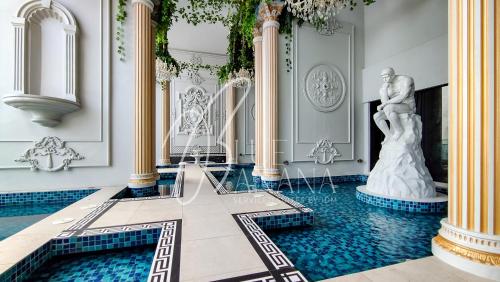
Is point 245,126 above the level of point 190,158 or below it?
above

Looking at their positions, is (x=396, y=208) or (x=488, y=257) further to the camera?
(x=396, y=208)

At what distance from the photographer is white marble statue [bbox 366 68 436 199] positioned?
128 inches

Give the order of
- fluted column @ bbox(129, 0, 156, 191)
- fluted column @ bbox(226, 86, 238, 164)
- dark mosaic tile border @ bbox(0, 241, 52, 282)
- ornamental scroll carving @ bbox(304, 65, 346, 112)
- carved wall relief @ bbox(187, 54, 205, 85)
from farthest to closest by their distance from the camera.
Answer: carved wall relief @ bbox(187, 54, 205, 85), fluted column @ bbox(226, 86, 238, 164), ornamental scroll carving @ bbox(304, 65, 346, 112), fluted column @ bbox(129, 0, 156, 191), dark mosaic tile border @ bbox(0, 241, 52, 282)

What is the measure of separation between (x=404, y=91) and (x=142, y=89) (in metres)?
4.26

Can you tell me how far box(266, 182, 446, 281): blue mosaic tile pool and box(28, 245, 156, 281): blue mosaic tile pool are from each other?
1237 mm

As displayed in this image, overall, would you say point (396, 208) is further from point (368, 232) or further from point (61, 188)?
point (61, 188)

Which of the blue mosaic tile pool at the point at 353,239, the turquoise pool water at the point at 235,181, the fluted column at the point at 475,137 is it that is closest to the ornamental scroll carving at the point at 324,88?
the turquoise pool water at the point at 235,181

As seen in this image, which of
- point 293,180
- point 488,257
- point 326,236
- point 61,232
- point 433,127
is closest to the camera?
point 488,257

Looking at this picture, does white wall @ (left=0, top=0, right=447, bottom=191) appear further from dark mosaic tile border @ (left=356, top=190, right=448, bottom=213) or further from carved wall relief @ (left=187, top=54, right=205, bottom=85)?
carved wall relief @ (left=187, top=54, right=205, bottom=85)

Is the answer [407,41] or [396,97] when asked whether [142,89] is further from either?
[407,41]

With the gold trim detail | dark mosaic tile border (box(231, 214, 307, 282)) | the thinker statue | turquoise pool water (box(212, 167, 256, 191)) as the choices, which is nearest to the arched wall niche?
turquoise pool water (box(212, 167, 256, 191))

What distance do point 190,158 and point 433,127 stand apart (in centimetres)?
750

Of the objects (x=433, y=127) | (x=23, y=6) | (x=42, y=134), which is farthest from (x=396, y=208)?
(x=23, y=6)

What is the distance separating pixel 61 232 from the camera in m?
1.93
